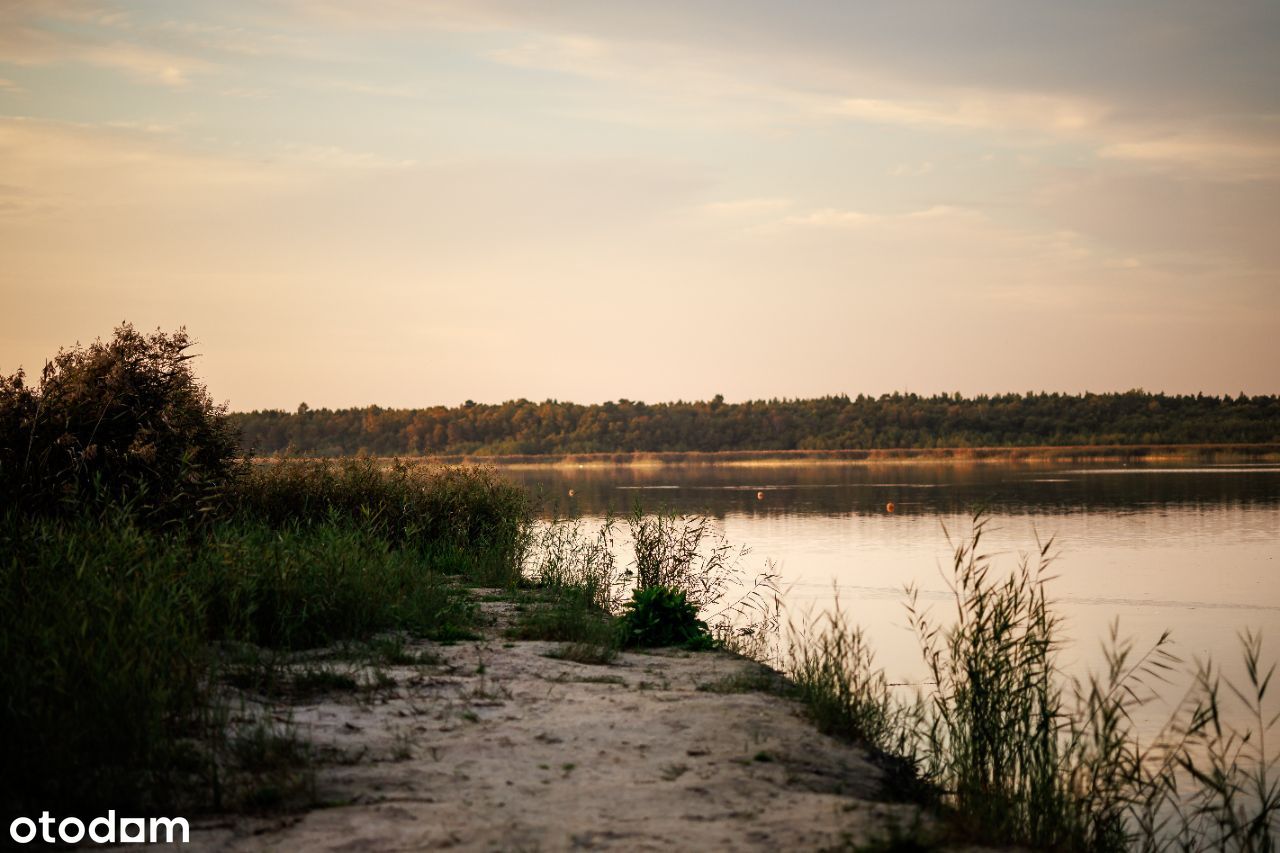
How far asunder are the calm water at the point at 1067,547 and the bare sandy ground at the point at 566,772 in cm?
324

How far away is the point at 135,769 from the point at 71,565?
3.53 meters

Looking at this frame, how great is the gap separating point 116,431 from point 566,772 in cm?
980

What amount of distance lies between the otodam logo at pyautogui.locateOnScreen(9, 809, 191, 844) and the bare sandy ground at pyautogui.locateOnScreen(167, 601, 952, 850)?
0.41ft

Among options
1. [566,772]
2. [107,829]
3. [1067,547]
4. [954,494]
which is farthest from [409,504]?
[954,494]

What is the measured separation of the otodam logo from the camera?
5.68 m

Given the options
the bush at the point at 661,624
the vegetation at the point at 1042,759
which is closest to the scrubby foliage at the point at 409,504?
the bush at the point at 661,624

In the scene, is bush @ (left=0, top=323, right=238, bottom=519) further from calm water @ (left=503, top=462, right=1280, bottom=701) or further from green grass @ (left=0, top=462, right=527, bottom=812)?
calm water @ (left=503, top=462, right=1280, bottom=701)

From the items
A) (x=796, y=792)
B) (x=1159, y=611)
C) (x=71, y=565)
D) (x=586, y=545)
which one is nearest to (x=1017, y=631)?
(x=1159, y=611)

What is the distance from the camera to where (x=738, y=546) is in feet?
95.8

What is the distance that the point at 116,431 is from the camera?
46.6ft

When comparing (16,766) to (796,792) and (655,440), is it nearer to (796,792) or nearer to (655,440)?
(796,792)

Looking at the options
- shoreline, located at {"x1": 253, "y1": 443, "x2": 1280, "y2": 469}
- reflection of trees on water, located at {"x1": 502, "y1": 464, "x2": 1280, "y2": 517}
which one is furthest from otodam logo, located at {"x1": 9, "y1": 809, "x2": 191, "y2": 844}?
shoreline, located at {"x1": 253, "y1": 443, "x2": 1280, "y2": 469}

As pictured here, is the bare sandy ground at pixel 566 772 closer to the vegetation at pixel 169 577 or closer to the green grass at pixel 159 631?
the vegetation at pixel 169 577

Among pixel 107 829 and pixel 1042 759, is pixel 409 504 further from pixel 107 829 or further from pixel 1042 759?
pixel 107 829
